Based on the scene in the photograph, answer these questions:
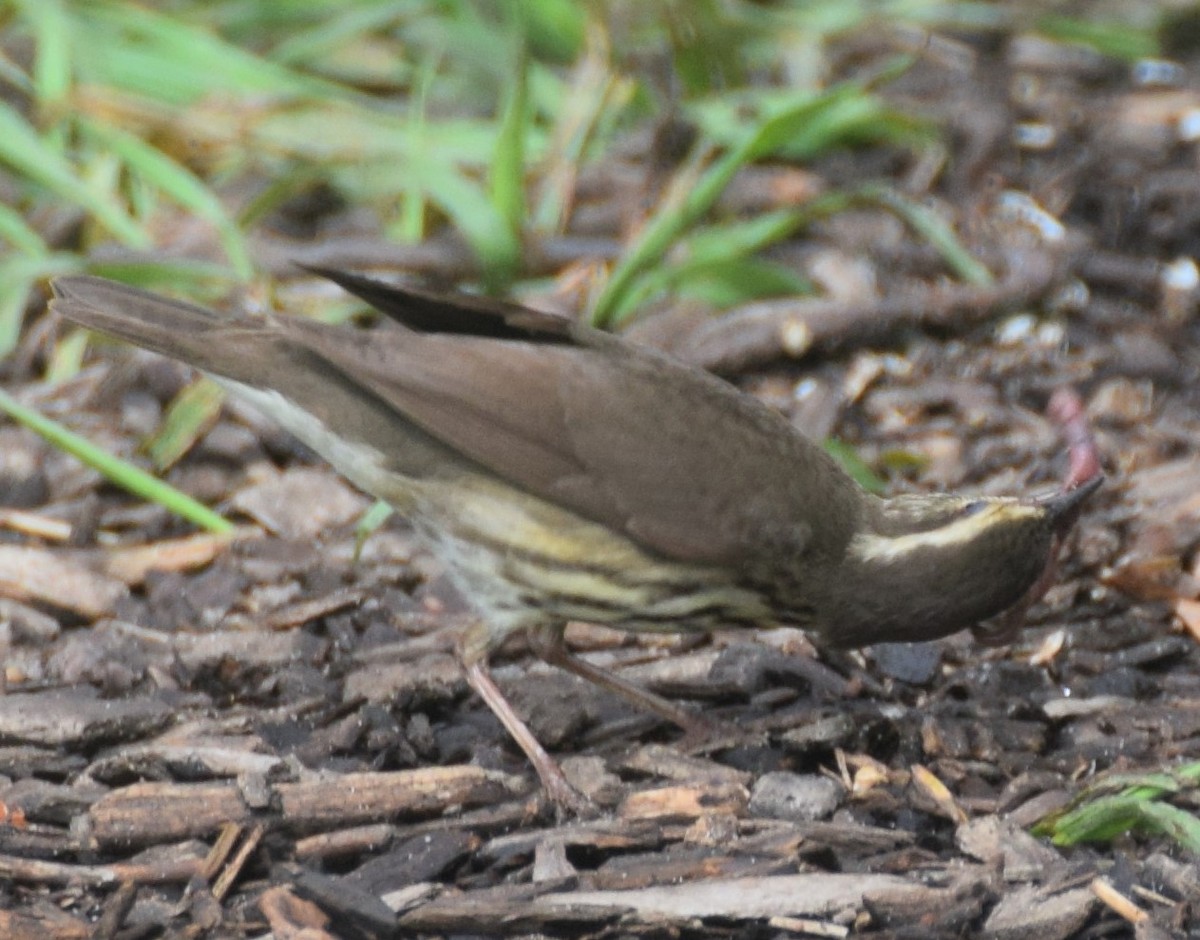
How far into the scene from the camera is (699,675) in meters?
5.38

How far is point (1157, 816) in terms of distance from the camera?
439 centimetres

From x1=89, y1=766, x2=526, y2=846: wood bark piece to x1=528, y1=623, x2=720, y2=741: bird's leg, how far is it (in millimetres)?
577

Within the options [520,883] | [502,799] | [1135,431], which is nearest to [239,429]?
[502,799]

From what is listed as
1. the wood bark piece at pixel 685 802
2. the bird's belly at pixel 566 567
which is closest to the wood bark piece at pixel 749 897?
the wood bark piece at pixel 685 802

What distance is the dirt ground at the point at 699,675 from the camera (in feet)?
13.9

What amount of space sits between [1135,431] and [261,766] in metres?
3.34

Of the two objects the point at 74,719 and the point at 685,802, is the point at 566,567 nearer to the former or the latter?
the point at 685,802

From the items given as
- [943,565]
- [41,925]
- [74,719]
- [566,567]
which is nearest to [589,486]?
[566,567]

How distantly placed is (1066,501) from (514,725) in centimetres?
152

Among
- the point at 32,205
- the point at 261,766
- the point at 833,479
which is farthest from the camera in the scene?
the point at 32,205

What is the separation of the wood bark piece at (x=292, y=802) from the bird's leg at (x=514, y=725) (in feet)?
0.43

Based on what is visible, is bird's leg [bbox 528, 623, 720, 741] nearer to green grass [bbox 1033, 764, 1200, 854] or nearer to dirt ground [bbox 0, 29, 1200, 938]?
dirt ground [bbox 0, 29, 1200, 938]

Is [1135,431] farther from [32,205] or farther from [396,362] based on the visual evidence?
[32,205]

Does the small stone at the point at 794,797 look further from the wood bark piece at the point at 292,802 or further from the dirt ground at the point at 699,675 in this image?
the wood bark piece at the point at 292,802
